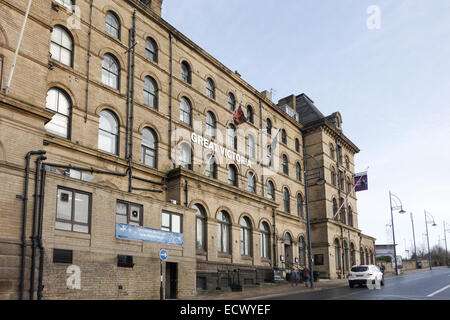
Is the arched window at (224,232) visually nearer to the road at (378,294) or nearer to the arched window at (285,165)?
A: the road at (378,294)

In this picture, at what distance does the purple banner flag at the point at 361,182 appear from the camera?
50.4 metres

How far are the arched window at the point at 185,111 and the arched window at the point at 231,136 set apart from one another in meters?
4.63

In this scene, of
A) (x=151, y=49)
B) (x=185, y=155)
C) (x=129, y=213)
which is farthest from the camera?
(x=185, y=155)

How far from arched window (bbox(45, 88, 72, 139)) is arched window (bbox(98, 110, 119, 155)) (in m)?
2.13

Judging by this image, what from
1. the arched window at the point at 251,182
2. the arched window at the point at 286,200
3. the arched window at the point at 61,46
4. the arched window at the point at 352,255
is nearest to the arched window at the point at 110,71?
the arched window at the point at 61,46

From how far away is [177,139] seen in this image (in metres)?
28.7

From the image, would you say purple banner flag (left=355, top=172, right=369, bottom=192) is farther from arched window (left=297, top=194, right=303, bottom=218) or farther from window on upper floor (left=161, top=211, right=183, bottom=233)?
window on upper floor (left=161, top=211, right=183, bottom=233)

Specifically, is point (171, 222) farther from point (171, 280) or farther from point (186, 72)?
point (186, 72)

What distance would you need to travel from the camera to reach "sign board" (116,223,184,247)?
792 inches

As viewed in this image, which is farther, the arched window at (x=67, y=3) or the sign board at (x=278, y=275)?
the sign board at (x=278, y=275)

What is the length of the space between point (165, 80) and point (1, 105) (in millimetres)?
13409

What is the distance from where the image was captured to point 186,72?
31.9 metres

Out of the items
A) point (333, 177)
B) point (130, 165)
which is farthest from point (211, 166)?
point (333, 177)

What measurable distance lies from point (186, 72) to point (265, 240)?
47.8 ft
